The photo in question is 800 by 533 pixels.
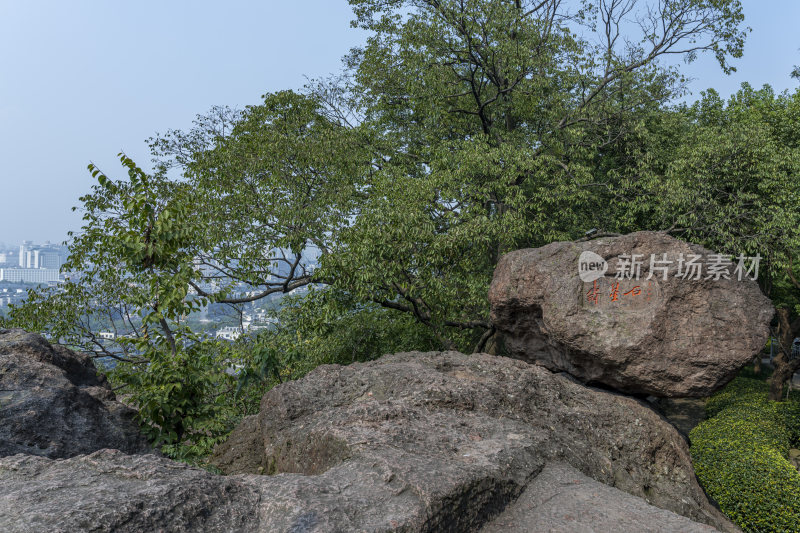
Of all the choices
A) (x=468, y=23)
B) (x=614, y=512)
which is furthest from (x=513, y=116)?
(x=614, y=512)

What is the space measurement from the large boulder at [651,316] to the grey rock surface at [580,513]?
12.1 feet

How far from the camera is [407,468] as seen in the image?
3883mm

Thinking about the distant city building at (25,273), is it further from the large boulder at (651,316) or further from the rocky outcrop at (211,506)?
the rocky outcrop at (211,506)

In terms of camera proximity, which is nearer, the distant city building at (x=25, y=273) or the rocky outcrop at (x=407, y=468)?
the rocky outcrop at (x=407, y=468)

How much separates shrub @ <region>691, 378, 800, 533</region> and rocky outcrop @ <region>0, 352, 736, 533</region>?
2309mm

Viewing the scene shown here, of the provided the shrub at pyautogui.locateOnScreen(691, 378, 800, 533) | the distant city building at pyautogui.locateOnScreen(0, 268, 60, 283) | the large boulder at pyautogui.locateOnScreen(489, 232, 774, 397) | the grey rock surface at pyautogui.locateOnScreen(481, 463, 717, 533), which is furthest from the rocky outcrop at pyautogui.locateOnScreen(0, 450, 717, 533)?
the distant city building at pyautogui.locateOnScreen(0, 268, 60, 283)

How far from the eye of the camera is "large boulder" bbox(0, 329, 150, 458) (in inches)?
192

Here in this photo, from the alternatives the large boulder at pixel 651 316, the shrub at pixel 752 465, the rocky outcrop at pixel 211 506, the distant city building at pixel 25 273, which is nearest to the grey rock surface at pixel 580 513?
the rocky outcrop at pixel 211 506

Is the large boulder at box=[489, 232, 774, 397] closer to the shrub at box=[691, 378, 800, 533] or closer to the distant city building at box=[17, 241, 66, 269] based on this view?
the shrub at box=[691, 378, 800, 533]

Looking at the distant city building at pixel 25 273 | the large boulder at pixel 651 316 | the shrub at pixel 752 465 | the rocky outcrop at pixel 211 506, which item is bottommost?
the distant city building at pixel 25 273

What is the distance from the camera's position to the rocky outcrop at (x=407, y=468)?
3016 millimetres

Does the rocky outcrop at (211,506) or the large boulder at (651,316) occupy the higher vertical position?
the large boulder at (651,316)

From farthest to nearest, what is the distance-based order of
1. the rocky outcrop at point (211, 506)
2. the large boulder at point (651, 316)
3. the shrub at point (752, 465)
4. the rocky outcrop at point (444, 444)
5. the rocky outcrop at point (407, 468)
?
the shrub at point (752, 465) < the large boulder at point (651, 316) < the rocky outcrop at point (444, 444) < the rocky outcrop at point (407, 468) < the rocky outcrop at point (211, 506)

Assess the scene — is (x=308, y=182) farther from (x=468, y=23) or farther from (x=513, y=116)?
(x=513, y=116)
